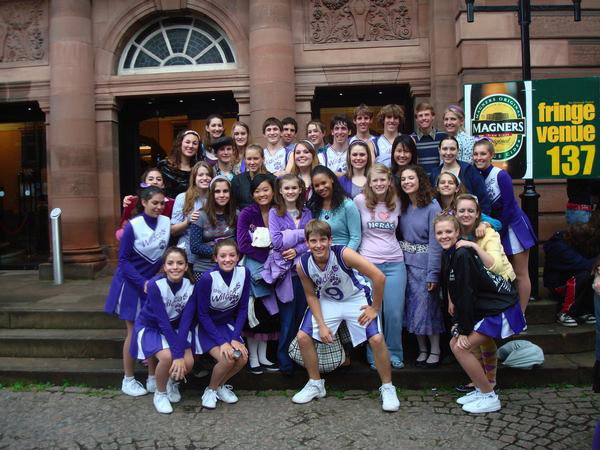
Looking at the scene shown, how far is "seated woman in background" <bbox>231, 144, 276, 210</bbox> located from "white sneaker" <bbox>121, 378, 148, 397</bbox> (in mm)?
1786

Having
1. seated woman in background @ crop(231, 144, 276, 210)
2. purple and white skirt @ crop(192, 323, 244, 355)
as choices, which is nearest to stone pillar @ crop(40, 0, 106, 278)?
seated woman in background @ crop(231, 144, 276, 210)

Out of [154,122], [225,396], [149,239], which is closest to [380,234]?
[225,396]

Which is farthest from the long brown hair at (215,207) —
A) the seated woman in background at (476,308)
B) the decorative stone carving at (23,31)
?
the decorative stone carving at (23,31)

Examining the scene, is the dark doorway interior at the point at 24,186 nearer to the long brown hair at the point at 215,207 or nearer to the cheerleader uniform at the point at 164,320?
the long brown hair at the point at 215,207

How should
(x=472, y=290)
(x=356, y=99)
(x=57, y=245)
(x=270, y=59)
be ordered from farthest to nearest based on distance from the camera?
(x=356, y=99) < (x=270, y=59) < (x=57, y=245) < (x=472, y=290)

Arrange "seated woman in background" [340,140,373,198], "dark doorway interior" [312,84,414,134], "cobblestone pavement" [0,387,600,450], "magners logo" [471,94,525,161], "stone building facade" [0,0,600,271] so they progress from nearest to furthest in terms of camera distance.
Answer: "cobblestone pavement" [0,387,600,450]
"seated woman in background" [340,140,373,198]
"magners logo" [471,94,525,161]
"stone building facade" [0,0,600,271]
"dark doorway interior" [312,84,414,134]

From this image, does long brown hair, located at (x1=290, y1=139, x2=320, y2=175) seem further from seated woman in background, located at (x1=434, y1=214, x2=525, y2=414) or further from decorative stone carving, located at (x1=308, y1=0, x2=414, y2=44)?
decorative stone carving, located at (x1=308, y1=0, x2=414, y2=44)

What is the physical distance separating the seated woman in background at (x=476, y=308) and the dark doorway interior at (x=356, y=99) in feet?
18.6

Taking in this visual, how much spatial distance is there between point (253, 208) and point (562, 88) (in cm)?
355

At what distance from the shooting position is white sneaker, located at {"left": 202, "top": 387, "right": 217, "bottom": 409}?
4094 mm

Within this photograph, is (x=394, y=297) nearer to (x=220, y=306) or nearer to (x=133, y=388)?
(x=220, y=306)

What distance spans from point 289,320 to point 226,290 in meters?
0.70

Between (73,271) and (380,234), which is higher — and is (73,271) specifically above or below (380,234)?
below

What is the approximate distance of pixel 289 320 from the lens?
14.9 ft
